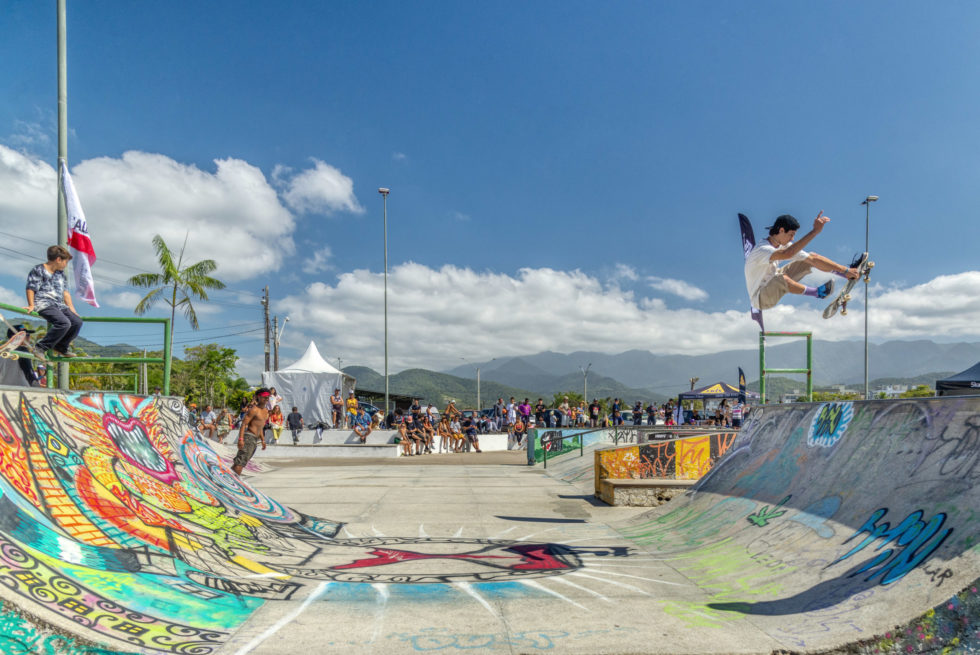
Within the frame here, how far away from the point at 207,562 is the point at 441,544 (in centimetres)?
268

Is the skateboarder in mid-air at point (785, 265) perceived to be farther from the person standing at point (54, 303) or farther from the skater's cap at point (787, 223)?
the person standing at point (54, 303)

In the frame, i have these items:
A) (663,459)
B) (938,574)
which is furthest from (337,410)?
(938,574)

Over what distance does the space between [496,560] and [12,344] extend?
16.9 feet

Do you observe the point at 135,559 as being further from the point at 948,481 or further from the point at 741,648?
the point at 948,481

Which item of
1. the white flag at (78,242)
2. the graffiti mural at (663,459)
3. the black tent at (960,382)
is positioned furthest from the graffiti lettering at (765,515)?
the black tent at (960,382)

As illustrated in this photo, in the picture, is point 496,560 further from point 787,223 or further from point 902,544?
point 787,223

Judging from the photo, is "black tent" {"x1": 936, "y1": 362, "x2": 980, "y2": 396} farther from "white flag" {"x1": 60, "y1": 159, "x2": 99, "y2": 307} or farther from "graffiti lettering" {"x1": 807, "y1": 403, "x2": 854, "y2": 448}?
"white flag" {"x1": 60, "y1": 159, "x2": 99, "y2": 307}

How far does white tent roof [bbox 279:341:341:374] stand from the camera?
26.7 m

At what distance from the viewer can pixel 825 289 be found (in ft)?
18.7

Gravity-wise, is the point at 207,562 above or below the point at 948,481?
below

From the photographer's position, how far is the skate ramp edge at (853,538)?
10.9ft

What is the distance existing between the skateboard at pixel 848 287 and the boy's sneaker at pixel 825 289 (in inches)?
5.0

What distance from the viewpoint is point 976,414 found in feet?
13.1

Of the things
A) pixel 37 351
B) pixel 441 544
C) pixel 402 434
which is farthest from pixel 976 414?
pixel 402 434
